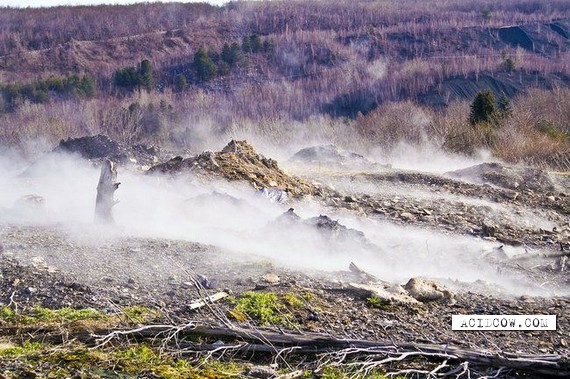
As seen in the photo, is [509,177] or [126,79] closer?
[509,177]

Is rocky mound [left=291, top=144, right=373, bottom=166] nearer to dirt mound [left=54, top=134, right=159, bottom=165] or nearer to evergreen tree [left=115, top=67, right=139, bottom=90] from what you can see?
dirt mound [left=54, top=134, right=159, bottom=165]

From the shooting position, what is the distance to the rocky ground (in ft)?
14.0

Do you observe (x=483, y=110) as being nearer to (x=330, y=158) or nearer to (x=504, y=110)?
(x=504, y=110)

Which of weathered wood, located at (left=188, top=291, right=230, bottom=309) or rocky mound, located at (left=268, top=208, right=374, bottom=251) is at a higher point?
weathered wood, located at (left=188, top=291, right=230, bottom=309)

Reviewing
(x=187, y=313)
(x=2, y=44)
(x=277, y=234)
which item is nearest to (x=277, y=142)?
(x=277, y=234)

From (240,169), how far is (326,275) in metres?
5.28

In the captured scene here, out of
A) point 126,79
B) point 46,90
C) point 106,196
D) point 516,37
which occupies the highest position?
point 106,196

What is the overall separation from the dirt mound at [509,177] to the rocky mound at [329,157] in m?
3.07

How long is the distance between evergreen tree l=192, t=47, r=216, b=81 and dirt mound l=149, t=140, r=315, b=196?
166 feet

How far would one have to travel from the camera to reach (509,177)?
12.9 m

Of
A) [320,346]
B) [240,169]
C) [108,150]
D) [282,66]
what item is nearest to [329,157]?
[108,150]

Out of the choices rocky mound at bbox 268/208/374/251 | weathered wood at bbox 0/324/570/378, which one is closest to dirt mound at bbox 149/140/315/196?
rocky mound at bbox 268/208/374/251

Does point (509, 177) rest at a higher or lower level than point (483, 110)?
higher

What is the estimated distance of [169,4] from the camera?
83.8 meters
